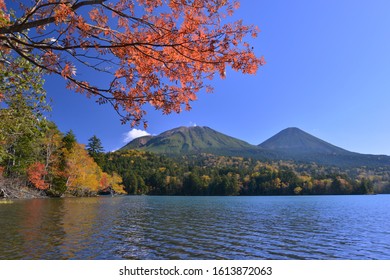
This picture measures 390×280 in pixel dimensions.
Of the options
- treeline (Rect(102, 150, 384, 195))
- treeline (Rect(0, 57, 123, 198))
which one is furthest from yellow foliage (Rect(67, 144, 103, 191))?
treeline (Rect(102, 150, 384, 195))

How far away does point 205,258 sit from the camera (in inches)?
444

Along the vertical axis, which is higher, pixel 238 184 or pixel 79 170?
pixel 79 170

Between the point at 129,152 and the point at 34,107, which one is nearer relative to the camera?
the point at 34,107

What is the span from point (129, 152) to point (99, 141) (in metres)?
87.9

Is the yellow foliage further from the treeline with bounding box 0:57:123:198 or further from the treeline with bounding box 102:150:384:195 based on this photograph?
the treeline with bounding box 102:150:384:195

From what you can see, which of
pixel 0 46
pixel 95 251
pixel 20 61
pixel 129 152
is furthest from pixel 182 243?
pixel 129 152

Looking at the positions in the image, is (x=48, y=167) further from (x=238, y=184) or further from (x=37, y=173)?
(x=238, y=184)

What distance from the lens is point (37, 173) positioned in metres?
49.0

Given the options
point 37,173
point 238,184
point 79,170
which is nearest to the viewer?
point 37,173

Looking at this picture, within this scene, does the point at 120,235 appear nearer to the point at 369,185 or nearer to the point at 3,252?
the point at 3,252

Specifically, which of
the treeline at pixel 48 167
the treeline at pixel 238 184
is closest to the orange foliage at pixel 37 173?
the treeline at pixel 48 167

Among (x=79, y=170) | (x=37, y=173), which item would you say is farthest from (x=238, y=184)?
(x=37, y=173)

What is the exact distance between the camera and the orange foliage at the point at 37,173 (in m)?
48.8

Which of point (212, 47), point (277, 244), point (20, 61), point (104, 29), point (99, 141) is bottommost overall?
point (277, 244)
